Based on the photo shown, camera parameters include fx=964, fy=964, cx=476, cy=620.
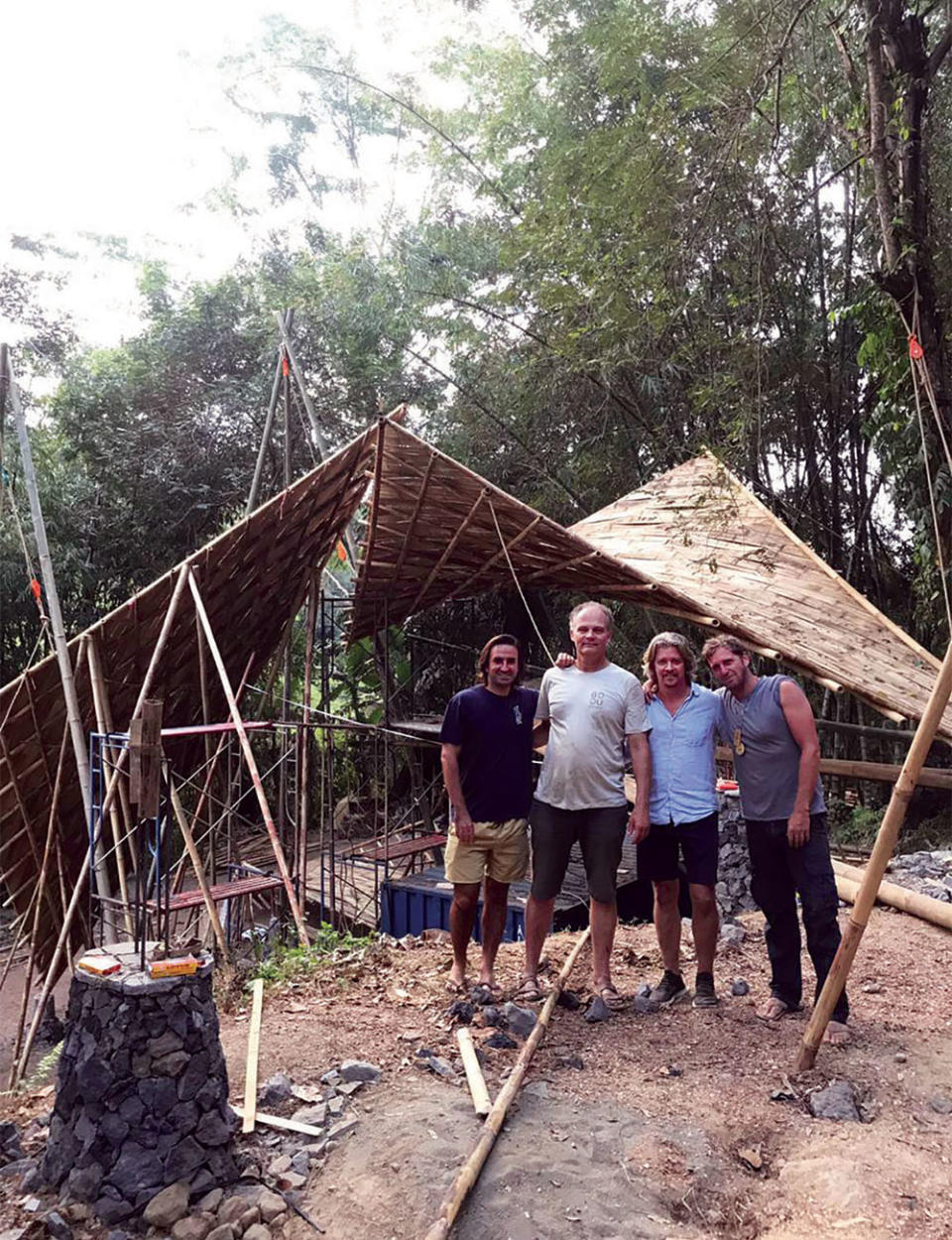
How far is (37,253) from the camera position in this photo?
56.2 feet

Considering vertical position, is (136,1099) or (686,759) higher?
(686,759)

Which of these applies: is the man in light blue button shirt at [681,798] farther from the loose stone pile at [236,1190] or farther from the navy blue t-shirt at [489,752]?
the loose stone pile at [236,1190]

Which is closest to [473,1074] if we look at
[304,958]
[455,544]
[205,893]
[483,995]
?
[483,995]

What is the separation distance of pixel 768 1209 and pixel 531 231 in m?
7.75

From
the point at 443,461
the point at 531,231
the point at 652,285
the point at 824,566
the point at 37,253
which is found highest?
the point at 37,253

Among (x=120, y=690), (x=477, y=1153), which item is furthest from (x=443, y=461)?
(x=477, y=1153)

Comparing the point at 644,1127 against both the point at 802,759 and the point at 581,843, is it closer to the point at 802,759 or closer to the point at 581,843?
the point at 581,843

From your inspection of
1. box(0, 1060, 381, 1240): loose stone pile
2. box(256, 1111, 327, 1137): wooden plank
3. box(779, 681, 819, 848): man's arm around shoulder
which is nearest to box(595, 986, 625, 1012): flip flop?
box(779, 681, 819, 848): man's arm around shoulder

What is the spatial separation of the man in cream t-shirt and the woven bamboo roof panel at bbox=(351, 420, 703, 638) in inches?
86.1

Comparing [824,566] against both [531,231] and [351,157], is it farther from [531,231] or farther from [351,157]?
[351,157]

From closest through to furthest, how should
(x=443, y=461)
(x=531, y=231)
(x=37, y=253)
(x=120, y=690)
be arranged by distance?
(x=443, y=461)
(x=120, y=690)
(x=531, y=231)
(x=37, y=253)

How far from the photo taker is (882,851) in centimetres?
293

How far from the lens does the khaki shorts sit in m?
3.88

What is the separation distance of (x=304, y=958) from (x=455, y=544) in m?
3.34
